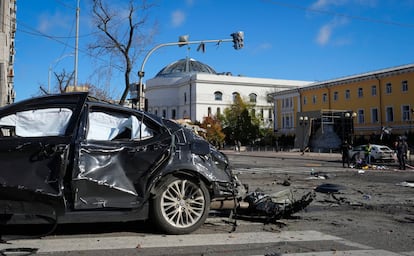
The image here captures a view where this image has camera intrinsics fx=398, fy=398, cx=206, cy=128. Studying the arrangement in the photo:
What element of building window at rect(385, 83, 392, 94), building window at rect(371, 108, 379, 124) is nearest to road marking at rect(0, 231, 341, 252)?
building window at rect(385, 83, 392, 94)

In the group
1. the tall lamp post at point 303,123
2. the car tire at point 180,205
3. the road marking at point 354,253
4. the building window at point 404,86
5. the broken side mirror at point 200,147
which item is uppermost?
the building window at point 404,86

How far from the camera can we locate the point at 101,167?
17.3 ft

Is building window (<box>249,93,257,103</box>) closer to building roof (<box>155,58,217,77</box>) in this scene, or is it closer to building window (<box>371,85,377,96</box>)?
building roof (<box>155,58,217,77</box>)

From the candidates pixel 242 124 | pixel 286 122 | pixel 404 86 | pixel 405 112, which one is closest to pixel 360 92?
pixel 404 86

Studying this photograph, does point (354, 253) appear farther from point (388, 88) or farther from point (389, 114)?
point (388, 88)

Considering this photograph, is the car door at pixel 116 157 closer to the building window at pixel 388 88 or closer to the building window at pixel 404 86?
the building window at pixel 404 86

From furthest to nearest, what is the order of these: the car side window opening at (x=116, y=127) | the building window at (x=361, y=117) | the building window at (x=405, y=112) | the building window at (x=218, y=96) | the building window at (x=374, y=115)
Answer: the building window at (x=218, y=96) < the building window at (x=361, y=117) < the building window at (x=374, y=115) < the building window at (x=405, y=112) < the car side window opening at (x=116, y=127)

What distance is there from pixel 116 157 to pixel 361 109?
59240 mm

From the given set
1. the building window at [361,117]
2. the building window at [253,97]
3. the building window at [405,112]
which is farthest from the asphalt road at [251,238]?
the building window at [253,97]

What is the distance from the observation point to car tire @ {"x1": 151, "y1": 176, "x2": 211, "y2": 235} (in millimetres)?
5469

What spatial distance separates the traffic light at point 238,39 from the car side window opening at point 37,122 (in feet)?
49.0

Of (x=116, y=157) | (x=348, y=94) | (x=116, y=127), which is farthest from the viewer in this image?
(x=348, y=94)

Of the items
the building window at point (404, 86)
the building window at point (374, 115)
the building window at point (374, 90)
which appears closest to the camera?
the building window at point (404, 86)

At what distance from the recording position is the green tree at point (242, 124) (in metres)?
77.6
